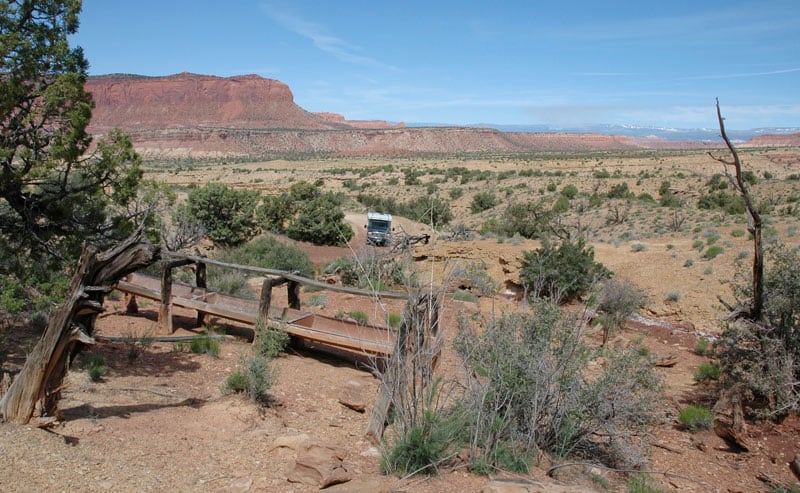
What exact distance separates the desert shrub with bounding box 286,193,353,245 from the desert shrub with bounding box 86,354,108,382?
18689 millimetres

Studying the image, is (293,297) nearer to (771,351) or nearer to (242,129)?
(771,351)

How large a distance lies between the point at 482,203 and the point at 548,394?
31917 millimetres

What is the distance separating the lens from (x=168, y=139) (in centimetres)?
10075

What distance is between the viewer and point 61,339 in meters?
5.14

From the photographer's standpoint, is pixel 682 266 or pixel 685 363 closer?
pixel 685 363

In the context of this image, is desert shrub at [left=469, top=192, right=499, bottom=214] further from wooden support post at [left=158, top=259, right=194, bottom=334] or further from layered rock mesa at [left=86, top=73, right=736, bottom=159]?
layered rock mesa at [left=86, top=73, right=736, bottom=159]

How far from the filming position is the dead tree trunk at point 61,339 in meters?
5.09

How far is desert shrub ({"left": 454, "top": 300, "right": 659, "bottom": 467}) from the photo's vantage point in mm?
5586

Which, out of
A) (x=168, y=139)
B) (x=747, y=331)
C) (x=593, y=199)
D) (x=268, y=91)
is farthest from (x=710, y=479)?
(x=268, y=91)

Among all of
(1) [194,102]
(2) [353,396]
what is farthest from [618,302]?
(1) [194,102]

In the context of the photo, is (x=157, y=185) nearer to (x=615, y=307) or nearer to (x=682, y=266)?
(x=615, y=307)

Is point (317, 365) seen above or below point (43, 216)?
below

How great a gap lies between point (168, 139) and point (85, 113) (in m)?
102

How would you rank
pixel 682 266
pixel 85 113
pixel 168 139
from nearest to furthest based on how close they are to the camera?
pixel 85 113
pixel 682 266
pixel 168 139
